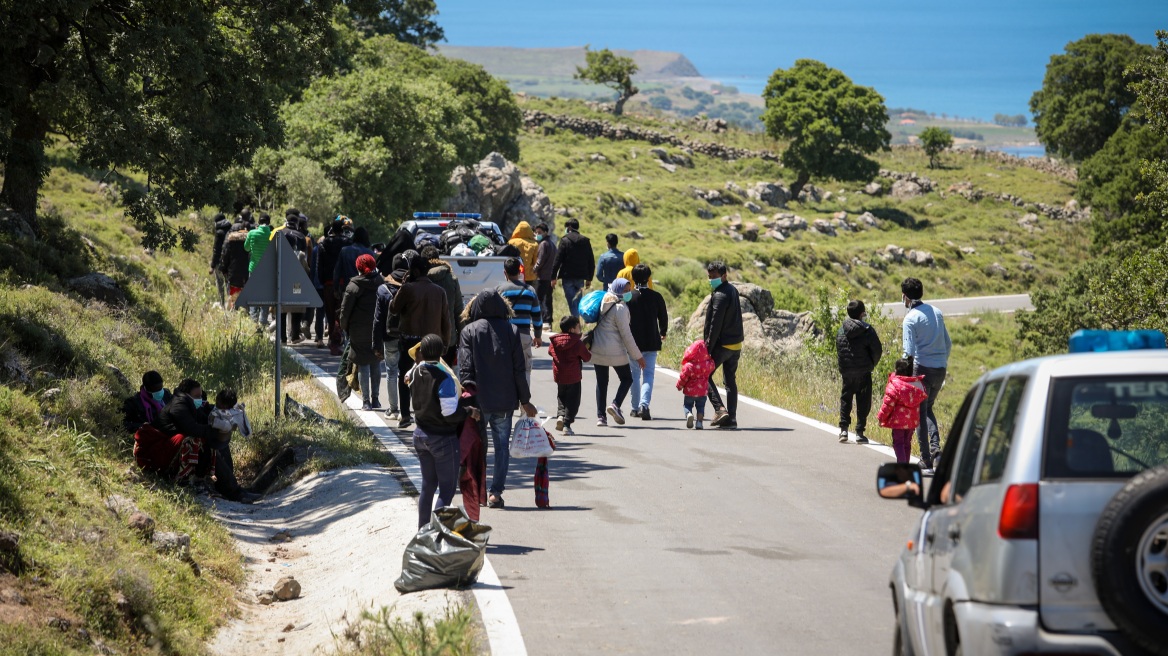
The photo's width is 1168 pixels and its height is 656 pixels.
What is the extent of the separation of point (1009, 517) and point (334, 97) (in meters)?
34.6

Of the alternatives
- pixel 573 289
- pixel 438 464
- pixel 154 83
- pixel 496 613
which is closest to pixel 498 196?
pixel 573 289

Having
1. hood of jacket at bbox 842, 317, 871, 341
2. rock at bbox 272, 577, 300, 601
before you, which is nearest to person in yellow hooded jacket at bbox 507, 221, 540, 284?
hood of jacket at bbox 842, 317, 871, 341

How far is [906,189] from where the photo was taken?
95625 millimetres

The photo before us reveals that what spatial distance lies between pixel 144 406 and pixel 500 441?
13.0 ft

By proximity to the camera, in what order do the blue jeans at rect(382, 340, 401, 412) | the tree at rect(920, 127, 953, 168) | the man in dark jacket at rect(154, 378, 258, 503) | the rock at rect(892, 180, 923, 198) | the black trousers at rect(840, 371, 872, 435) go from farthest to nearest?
the tree at rect(920, 127, 953, 168)
the rock at rect(892, 180, 923, 198)
the blue jeans at rect(382, 340, 401, 412)
the black trousers at rect(840, 371, 872, 435)
the man in dark jacket at rect(154, 378, 258, 503)

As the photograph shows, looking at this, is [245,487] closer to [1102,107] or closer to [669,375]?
[669,375]

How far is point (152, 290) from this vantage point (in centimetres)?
2206

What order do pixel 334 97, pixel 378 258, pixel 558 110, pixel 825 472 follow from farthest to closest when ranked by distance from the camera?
pixel 558 110 → pixel 334 97 → pixel 378 258 → pixel 825 472

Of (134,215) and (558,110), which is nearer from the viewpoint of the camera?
(134,215)

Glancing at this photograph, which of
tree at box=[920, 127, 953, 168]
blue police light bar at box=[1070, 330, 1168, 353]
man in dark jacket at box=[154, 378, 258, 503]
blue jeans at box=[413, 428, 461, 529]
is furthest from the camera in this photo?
tree at box=[920, 127, 953, 168]

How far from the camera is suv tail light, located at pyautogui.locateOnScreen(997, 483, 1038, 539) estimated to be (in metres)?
4.44

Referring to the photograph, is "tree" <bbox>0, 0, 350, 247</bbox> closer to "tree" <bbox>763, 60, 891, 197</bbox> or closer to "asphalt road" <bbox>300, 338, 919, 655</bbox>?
"asphalt road" <bbox>300, 338, 919, 655</bbox>

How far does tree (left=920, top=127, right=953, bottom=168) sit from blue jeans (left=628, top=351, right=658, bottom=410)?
9519cm

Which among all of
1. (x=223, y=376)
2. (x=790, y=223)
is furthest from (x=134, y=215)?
(x=790, y=223)
